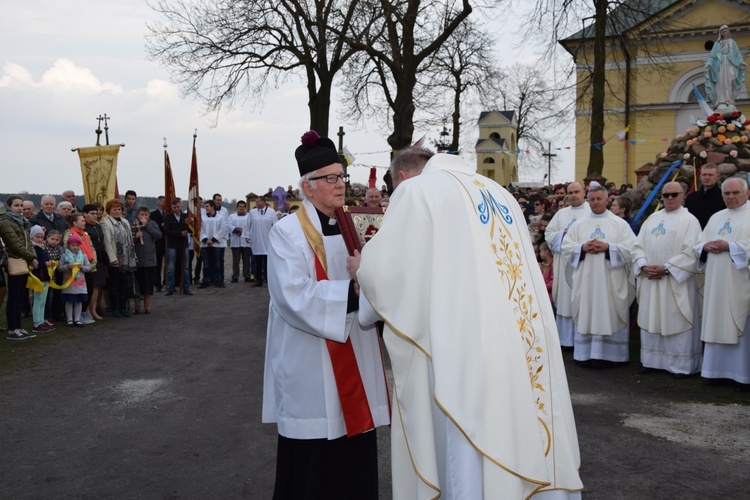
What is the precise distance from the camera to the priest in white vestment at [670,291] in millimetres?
8000

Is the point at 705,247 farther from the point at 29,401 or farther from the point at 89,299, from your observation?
the point at 89,299

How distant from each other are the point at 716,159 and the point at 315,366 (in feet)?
31.5

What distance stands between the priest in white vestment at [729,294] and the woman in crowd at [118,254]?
28.4 feet

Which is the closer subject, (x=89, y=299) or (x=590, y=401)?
(x=590, y=401)

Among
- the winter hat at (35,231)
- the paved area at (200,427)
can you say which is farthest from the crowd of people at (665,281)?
the winter hat at (35,231)

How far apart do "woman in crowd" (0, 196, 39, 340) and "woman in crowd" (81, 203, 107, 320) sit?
1348 millimetres

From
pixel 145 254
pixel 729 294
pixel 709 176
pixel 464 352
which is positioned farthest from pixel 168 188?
pixel 464 352

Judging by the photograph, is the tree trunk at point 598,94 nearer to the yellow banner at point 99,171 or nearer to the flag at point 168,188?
the flag at point 168,188

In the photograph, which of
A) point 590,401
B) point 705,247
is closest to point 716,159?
point 705,247

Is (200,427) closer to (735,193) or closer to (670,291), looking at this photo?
(670,291)

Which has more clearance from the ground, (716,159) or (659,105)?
(659,105)

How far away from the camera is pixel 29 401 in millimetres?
6777

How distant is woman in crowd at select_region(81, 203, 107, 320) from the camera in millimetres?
11180

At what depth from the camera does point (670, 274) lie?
8109 mm
